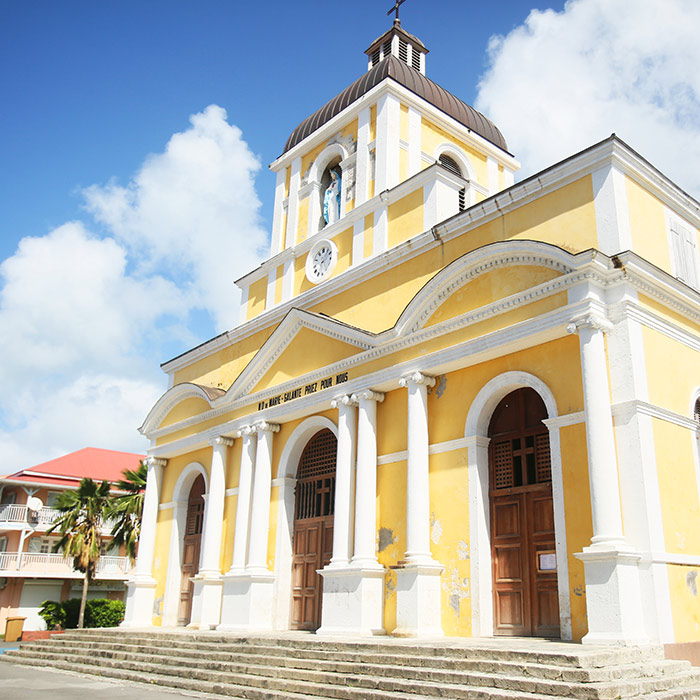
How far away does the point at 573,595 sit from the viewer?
1109 cm

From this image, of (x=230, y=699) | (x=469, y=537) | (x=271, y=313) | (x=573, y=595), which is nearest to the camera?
(x=230, y=699)

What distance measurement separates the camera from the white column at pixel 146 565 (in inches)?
816

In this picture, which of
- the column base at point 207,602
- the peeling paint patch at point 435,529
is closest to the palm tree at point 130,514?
the column base at point 207,602

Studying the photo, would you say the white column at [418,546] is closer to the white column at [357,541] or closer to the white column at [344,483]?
the white column at [357,541]

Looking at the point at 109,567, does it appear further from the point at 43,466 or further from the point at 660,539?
the point at 660,539

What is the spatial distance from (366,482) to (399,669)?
543cm

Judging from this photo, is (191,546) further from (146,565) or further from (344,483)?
(344,483)

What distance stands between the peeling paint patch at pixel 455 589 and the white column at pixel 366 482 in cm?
166

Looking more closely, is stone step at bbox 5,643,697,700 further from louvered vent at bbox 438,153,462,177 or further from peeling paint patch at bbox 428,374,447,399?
louvered vent at bbox 438,153,462,177

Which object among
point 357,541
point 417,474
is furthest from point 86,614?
point 417,474

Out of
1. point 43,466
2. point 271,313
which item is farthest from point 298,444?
point 43,466

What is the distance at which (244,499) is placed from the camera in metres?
18.1

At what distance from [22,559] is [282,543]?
785 inches

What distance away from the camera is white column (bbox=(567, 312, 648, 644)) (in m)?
9.98
